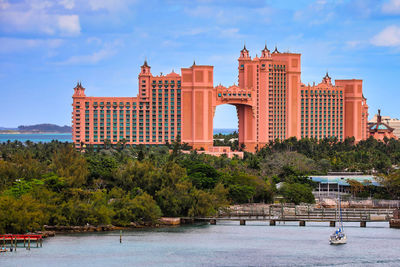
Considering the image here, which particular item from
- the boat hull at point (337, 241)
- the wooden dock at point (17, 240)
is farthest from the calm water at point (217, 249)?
the wooden dock at point (17, 240)

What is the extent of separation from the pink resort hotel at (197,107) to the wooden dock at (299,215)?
156ft

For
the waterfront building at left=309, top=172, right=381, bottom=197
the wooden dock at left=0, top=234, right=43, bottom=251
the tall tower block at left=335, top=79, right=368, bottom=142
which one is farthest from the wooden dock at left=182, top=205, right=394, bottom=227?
the tall tower block at left=335, top=79, right=368, bottom=142

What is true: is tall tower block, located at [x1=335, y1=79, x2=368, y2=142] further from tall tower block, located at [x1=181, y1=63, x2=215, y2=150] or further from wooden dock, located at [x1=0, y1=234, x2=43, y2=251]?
wooden dock, located at [x1=0, y1=234, x2=43, y2=251]

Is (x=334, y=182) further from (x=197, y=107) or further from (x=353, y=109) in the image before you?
(x=353, y=109)

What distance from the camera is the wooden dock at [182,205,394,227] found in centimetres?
8119

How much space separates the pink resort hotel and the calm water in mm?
61007

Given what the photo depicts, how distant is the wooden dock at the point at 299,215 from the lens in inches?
3196

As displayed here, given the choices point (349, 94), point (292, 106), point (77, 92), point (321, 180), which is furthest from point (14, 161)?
point (349, 94)

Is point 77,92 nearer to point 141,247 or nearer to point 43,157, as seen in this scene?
point 43,157

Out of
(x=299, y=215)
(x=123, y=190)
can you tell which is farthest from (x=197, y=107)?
(x=123, y=190)

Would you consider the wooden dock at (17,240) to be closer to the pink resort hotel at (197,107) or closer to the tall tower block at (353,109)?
the pink resort hotel at (197,107)

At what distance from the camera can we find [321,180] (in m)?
105

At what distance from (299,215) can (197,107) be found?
5857 cm

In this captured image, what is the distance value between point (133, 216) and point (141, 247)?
9.36 metres
